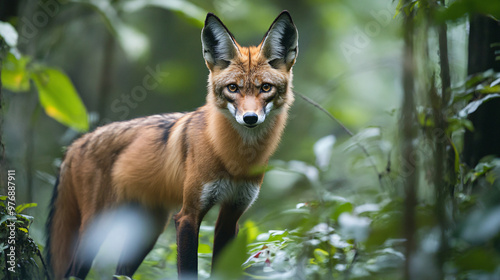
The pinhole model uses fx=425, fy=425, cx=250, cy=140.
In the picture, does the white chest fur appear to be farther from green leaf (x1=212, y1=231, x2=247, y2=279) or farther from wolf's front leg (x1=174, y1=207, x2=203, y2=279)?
green leaf (x1=212, y1=231, x2=247, y2=279)

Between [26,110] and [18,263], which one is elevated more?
[26,110]

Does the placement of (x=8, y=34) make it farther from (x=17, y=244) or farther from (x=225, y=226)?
(x=225, y=226)

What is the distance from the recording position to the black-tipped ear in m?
3.83

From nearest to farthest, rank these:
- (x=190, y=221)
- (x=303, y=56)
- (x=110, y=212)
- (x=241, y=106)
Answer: (x=241, y=106)
(x=190, y=221)
(x=110, y=212)
(x=303, y=56)

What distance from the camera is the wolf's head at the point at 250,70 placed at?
3.71 meters

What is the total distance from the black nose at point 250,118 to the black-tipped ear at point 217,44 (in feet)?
2.43

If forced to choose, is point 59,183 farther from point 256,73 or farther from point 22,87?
point 256,73

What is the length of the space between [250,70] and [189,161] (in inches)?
42.6

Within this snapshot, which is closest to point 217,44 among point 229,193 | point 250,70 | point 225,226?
point 250,70

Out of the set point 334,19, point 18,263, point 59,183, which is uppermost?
point 334,19

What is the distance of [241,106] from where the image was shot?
3.61 meters

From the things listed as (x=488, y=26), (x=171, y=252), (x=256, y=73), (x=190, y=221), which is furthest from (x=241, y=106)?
(x=171, y=252)

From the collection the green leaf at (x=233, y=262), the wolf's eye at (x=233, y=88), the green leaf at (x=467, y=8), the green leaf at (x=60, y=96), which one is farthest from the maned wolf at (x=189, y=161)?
the green leaf at (x=467, y=8)

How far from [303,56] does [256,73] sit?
723 cm
